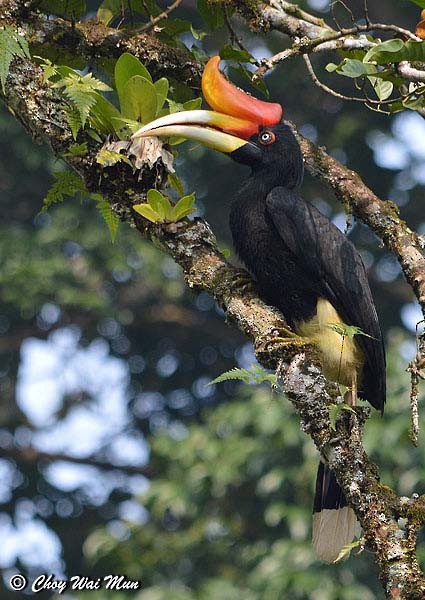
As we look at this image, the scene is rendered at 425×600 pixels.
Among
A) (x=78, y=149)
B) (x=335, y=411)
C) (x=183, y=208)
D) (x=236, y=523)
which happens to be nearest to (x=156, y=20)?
(x=78, y=149)

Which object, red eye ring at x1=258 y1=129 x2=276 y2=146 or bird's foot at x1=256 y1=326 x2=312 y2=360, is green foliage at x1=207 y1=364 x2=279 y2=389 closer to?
bird's foot at x1=256 y1=326 x2=312 y2=360

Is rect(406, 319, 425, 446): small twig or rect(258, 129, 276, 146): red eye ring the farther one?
rect(258, 129, 276, 146): red eye ring

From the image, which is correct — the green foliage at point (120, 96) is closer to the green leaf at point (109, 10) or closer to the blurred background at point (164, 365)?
the green leaf at point (109, 10)

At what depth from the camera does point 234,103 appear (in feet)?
10.0

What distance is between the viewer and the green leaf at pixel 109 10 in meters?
3.10

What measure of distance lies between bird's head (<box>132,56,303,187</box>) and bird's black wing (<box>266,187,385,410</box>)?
0.38 ft

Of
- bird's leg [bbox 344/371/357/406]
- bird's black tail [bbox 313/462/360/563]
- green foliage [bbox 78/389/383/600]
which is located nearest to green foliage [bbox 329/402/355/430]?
bird's leg [bbox 344/371/357/406]

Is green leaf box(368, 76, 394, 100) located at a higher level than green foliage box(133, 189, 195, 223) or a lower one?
higher

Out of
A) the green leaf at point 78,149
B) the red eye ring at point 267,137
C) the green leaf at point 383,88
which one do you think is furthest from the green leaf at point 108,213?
the green leaf at point 383,88

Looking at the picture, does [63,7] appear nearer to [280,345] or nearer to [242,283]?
[242,283]

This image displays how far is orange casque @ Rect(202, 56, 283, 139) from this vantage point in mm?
2893

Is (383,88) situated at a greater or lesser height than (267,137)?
greater

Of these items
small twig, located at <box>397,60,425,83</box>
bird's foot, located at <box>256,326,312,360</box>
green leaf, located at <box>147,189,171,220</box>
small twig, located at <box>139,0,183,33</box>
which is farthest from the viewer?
small twig, located at <box>139,0,183,33</box>

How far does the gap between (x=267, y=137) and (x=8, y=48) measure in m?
0.93
